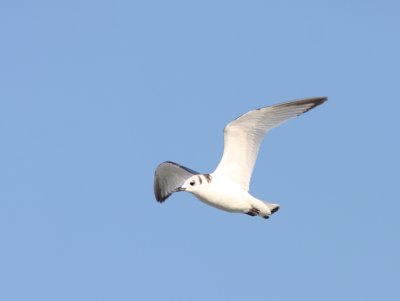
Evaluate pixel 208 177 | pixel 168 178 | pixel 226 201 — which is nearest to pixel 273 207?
pixel 226 201

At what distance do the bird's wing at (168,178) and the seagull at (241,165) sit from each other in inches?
33.9

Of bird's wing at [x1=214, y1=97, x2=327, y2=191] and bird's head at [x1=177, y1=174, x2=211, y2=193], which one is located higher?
bird's wing at [x1=214, y1=97, x2=327, y2=191]

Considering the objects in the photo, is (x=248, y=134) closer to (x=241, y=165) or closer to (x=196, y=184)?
(x=241, y=165)

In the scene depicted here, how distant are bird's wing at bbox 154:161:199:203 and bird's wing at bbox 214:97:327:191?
49.9 inches

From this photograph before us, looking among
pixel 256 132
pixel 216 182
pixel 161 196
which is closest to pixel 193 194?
pixel 216 182

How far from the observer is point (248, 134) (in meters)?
16.0

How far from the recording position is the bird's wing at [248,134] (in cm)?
1555

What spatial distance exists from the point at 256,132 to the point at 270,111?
1.93ft


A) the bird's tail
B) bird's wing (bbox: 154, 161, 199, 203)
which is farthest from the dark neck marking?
bird's wing (bbox: 154, 161, 199, 203)

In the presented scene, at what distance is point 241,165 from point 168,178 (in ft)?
7.45

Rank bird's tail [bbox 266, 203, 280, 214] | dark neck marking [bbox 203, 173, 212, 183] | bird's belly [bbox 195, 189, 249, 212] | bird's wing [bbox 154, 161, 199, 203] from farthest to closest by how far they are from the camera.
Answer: bird's wing [bbox 154, 161, 199, 203] → bird's tail [bbox 266, 203, 280, 214] → dark neck marking [bbox 203, 173, 212, 183] → bird's belly [bbox 195, 189, 249, 212]

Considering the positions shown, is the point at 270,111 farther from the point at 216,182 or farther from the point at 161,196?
the point at 161,196

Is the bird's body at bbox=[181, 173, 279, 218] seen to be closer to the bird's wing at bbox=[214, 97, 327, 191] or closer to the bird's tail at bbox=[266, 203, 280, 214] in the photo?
the bird's tail at bbox=[266, 203, 280, 214]

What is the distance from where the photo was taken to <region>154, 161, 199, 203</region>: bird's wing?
17453 millimetres
